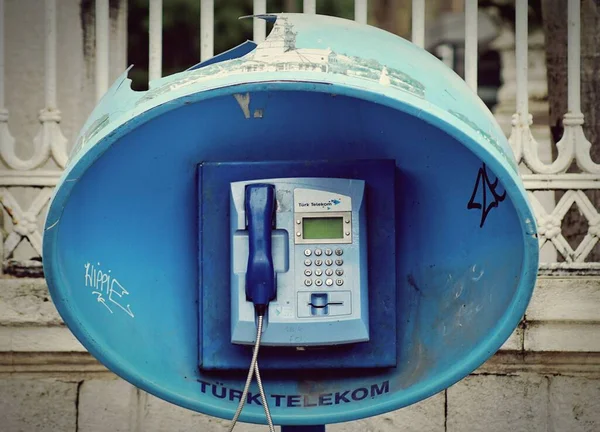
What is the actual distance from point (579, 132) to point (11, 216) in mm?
1521

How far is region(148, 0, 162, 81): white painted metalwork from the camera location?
2.88m

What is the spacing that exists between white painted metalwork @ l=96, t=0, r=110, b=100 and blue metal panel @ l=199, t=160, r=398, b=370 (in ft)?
3.39

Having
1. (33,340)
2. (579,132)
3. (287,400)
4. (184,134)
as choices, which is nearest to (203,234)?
(184,134)

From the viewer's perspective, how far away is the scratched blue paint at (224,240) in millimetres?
1982

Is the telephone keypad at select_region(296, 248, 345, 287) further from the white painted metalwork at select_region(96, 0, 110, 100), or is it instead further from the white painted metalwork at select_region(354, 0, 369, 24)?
the white painted metalwork at select_region(96, 0, 110, 100)

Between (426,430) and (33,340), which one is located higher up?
(33,340)

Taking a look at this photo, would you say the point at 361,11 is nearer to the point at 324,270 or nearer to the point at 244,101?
the point at 244,101

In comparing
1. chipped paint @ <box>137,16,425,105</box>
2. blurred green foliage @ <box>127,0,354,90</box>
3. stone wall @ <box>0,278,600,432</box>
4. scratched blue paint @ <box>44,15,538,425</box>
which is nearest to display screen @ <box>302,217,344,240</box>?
scratched blue paint @ <box>44,15,538,425</box>

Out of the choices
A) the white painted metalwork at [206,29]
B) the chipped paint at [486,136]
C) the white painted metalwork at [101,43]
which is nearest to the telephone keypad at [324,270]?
the chipped paint at [486,136]

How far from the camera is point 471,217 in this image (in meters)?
2.08

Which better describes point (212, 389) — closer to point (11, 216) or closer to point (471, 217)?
point (471, 217)

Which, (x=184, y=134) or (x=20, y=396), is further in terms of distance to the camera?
(x=20, y=396)

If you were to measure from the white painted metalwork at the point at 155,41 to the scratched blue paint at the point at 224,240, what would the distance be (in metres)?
0.88

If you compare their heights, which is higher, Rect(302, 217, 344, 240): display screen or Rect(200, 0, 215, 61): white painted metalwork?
Rect(200, 0, 215, 61): white painted metalwork
